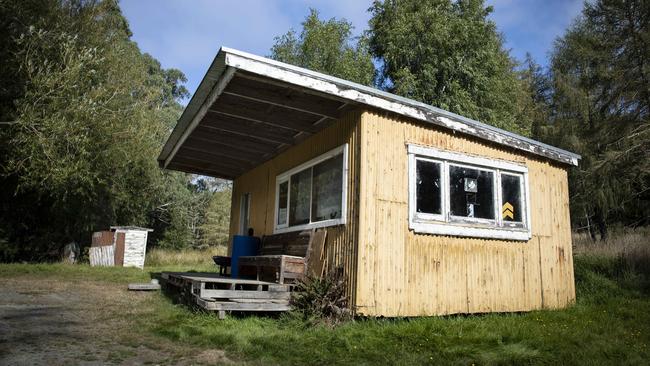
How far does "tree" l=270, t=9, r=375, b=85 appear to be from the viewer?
2994cm

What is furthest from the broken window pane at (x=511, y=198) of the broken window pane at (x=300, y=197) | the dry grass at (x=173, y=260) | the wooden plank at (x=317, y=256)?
the dry grass at (x=173, y=260)

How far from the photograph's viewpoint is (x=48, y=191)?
1816cm

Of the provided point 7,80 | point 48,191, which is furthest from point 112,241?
point 7,80

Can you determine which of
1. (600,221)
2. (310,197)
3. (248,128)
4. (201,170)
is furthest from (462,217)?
(600,221)

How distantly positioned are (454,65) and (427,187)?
21.6m

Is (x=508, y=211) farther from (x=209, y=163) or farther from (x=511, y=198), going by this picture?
(x=209, y=163)

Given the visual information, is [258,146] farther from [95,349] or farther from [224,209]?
[224,209]

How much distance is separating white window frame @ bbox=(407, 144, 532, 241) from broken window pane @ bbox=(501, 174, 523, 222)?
0.24ft

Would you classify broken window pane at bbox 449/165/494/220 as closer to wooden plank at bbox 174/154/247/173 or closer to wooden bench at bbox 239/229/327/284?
wooden bench at bbox 239/229/327/284

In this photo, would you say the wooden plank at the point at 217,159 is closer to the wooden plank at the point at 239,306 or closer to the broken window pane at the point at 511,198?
the wooden plank at the point at 239,306

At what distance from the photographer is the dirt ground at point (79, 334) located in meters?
4.67

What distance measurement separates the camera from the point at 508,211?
324 inches

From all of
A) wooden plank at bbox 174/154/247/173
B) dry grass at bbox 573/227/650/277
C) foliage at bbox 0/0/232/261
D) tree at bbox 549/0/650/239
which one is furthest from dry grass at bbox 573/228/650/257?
foliage at bbox 0/0/232/261

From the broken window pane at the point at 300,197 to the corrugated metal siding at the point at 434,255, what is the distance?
2017 millimetres
